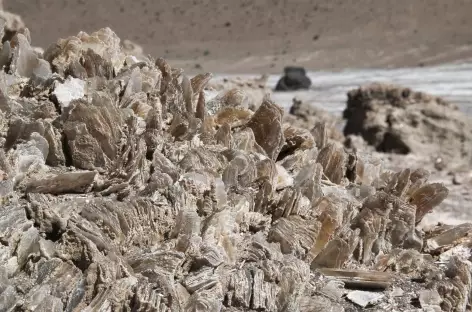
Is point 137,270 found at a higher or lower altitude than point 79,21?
lower

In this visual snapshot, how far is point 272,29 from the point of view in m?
30.0

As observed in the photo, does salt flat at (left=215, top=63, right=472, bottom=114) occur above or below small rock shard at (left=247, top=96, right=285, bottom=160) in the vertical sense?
above

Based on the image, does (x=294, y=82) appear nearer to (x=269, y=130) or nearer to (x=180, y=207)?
(x=269, y=130)

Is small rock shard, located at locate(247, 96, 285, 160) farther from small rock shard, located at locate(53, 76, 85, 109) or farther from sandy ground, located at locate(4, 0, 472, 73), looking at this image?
sandy ground, located at locate(4, 0, 472, 73)

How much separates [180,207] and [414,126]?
4.81 metres

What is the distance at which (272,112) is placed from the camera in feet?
8.20

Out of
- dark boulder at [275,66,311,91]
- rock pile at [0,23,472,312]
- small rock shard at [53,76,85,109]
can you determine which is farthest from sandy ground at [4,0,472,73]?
small rock shard at [53,76,85,109]

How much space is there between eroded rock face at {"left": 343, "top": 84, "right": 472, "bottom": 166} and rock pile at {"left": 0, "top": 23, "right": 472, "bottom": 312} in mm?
3662

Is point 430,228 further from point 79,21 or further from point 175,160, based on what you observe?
point 79,21

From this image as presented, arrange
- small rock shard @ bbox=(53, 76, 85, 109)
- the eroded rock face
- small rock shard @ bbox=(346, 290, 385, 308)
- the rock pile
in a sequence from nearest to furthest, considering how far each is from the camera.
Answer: the rock pile → small rock shard @ bbox=(346, 290, 385, 308) → small rock shard @ bbox=(53, 76, 85, 109) → the eroded rock face

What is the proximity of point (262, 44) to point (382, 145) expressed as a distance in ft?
73.4

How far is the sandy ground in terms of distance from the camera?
23219 millimetres

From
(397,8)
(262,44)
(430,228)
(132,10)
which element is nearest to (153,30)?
(132,10)

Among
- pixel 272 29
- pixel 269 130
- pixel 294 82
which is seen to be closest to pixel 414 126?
pixel 269 130
